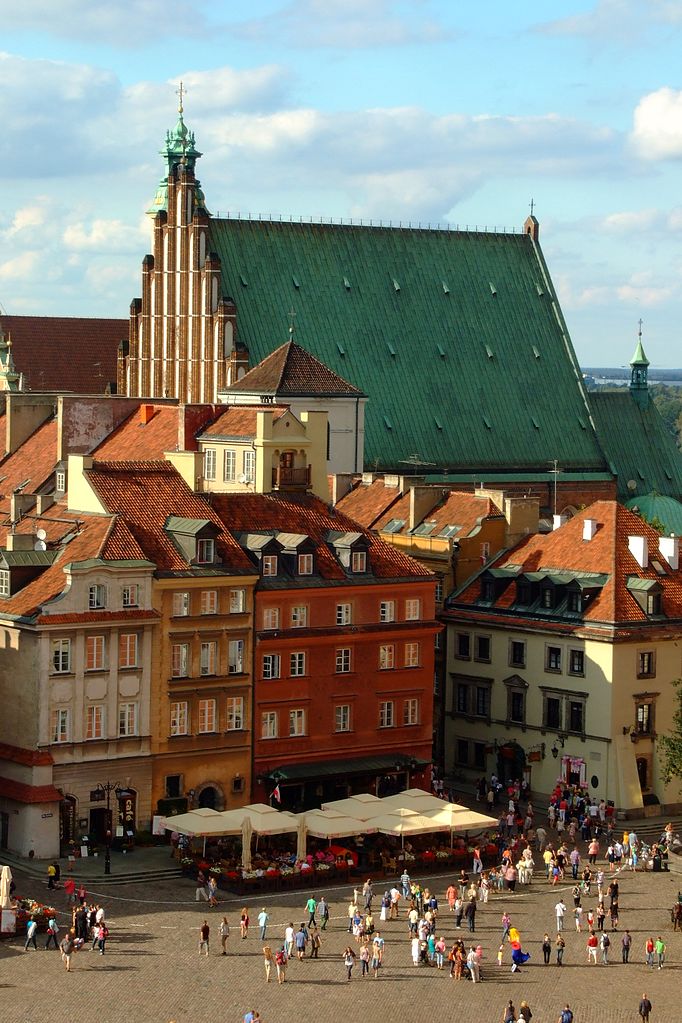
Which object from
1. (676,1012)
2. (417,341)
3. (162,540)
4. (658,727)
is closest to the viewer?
(676,1012)

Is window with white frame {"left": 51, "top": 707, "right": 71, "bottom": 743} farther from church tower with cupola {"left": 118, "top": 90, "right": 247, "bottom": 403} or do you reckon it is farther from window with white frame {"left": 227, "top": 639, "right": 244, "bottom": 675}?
church tower with cupola {"left": 118, "top": 90, "right": 247, "bottom": 403}

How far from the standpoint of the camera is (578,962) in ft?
272

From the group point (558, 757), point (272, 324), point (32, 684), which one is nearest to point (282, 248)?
point (272, 324)

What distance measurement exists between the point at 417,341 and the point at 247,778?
6057cm

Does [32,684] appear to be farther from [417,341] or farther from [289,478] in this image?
[417,341]

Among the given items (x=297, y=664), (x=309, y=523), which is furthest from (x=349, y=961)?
(x=309, y=523)

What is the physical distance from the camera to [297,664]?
10375cm

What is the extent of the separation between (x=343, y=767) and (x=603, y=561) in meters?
17.8

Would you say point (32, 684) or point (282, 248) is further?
point (282, 248)

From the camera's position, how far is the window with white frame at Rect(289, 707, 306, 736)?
103312 mm

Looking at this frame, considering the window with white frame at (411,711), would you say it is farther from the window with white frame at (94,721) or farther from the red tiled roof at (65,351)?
the red tiled roof at (65,351)

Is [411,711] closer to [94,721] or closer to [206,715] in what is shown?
[206,715]

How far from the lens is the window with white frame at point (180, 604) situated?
326 feet

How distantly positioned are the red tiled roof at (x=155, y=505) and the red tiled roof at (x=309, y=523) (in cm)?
162
